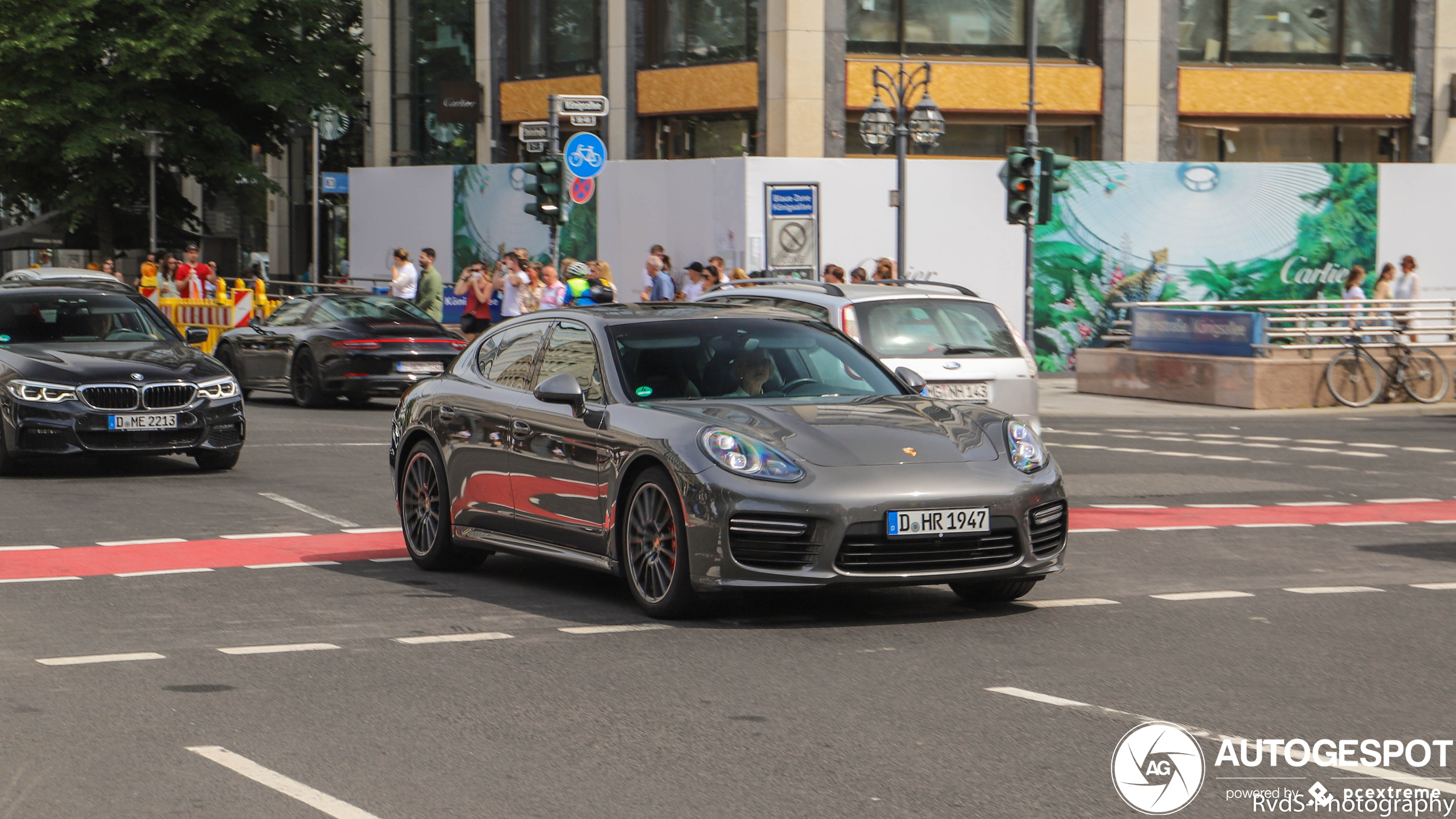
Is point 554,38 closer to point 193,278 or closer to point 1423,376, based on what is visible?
point 193,278

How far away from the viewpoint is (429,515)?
10.6 m

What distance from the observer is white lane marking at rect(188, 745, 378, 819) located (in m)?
5.32

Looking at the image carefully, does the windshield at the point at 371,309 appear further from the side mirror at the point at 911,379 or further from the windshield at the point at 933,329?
the side mirror at the point at 911,379

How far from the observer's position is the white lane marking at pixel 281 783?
17.4 feet

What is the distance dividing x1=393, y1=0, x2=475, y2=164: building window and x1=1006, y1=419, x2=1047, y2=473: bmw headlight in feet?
108

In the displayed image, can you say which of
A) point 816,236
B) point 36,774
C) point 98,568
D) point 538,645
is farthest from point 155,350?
point 816,236

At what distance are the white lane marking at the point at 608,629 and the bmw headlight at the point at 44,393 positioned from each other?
26.9 feet

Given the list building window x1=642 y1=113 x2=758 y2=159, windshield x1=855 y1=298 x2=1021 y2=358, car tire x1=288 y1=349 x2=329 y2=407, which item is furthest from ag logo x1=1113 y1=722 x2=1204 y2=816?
building window x1=642 y1=113 x2=758 y2=159

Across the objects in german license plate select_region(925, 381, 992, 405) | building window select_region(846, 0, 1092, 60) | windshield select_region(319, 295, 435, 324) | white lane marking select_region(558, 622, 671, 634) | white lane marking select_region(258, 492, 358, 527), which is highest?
building window select_region(846, 0, 1092, 60)

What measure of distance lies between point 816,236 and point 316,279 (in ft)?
62.5

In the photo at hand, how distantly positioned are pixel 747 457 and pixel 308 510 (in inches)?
228

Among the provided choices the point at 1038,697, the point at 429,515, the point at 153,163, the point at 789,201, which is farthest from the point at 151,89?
the point at 1038,697

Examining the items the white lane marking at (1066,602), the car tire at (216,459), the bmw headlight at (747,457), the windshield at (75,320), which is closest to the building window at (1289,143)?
the windshield at (75,320)

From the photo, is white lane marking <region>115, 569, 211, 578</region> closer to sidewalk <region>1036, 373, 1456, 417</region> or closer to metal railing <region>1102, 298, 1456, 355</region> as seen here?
sidewalk <region>1036, 373, 1456, 417</region>
